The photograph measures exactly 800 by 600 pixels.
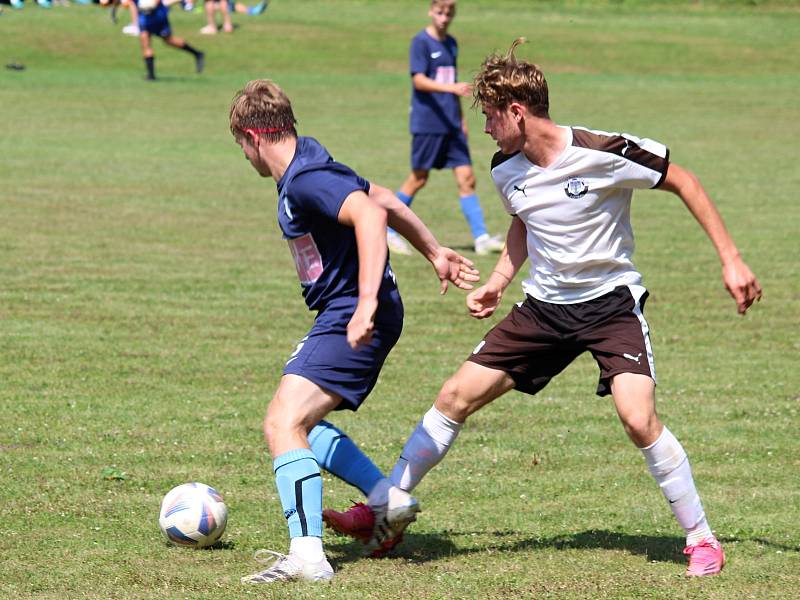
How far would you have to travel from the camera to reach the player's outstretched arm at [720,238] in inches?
210

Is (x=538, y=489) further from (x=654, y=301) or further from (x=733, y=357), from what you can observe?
(x=654, y=301)

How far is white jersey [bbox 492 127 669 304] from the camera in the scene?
5.59 meters

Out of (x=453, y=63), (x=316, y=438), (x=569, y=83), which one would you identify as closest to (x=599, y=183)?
(x=316, y=438)

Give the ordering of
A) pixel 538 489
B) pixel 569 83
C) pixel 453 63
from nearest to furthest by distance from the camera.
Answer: pixel 538 489 < pixel 453 63 < pixel 569 83

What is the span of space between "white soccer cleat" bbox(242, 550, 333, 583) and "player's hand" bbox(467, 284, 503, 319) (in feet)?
4.55

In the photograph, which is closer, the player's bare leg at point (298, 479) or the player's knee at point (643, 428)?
the player's bare leg at point (298, 479)

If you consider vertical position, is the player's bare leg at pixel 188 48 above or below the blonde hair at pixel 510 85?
below

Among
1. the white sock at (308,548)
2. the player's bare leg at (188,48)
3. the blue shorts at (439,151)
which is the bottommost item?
the player's bare leg at (188,48)

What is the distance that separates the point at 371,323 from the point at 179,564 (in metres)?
1.37

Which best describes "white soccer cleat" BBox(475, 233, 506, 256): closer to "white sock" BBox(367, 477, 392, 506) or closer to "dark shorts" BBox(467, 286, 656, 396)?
"dark shorts" BBox(467, 286, 656, 396)

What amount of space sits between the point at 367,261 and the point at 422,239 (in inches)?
26.6

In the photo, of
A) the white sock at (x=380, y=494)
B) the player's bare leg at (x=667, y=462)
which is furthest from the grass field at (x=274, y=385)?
the white sock at (x=380, y=494)

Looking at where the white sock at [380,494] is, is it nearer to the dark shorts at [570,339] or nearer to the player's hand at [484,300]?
the dark shorts at [570,339]

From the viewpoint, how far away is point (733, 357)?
9672 mm
